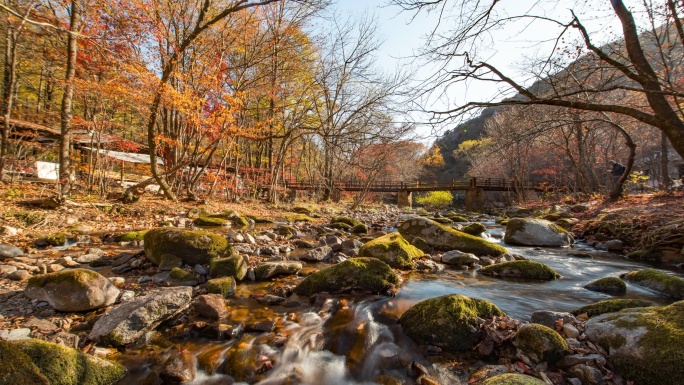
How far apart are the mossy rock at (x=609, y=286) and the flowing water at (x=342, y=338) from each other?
0.10 metres

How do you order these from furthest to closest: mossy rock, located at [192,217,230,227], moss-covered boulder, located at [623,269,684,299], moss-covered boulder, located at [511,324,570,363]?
mossy rock, located at [192,217,230,227] → moss-covered boulder, located at [623,269,684,299] → moss-covered boulder, located at [511,324,570,363]

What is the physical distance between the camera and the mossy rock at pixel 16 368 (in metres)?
1.85

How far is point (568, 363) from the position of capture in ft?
8.00

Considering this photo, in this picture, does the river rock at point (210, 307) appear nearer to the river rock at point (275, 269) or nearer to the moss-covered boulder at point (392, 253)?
the river rock at point (275, 269)

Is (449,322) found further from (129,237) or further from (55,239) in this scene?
Result: (55,239)

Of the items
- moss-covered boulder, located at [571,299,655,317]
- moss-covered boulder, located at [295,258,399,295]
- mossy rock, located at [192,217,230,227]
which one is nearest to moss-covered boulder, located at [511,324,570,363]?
moss-covered boulder, located at [571,299,655,317]

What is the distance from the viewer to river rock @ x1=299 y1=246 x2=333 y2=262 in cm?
619

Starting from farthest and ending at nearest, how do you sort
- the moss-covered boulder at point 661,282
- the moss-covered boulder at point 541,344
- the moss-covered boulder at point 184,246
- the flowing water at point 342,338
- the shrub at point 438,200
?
the shrub at point 438,200 → the moss-covered boulder at point 184,246 → the moss-covered boulder at point 661,282 → the flowing water at point 342,338 → the moss-covered boulder at point 541,344

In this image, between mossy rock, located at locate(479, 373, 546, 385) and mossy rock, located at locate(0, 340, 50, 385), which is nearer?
mossy rock, located at locate(0, 340, 50, 385)

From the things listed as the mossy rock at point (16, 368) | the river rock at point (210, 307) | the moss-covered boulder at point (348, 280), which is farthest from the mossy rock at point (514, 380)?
the mossy rock at point (16, 368)

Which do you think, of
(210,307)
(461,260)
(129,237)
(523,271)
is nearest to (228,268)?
(210,307)

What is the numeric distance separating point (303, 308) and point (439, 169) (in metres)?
60.9

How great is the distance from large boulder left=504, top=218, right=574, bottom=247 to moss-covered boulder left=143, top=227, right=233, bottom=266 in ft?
26.5

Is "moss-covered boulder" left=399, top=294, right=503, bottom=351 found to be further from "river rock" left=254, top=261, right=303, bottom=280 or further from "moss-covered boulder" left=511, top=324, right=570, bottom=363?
"river rock" left=254, top=261, right=303, bottom=280
